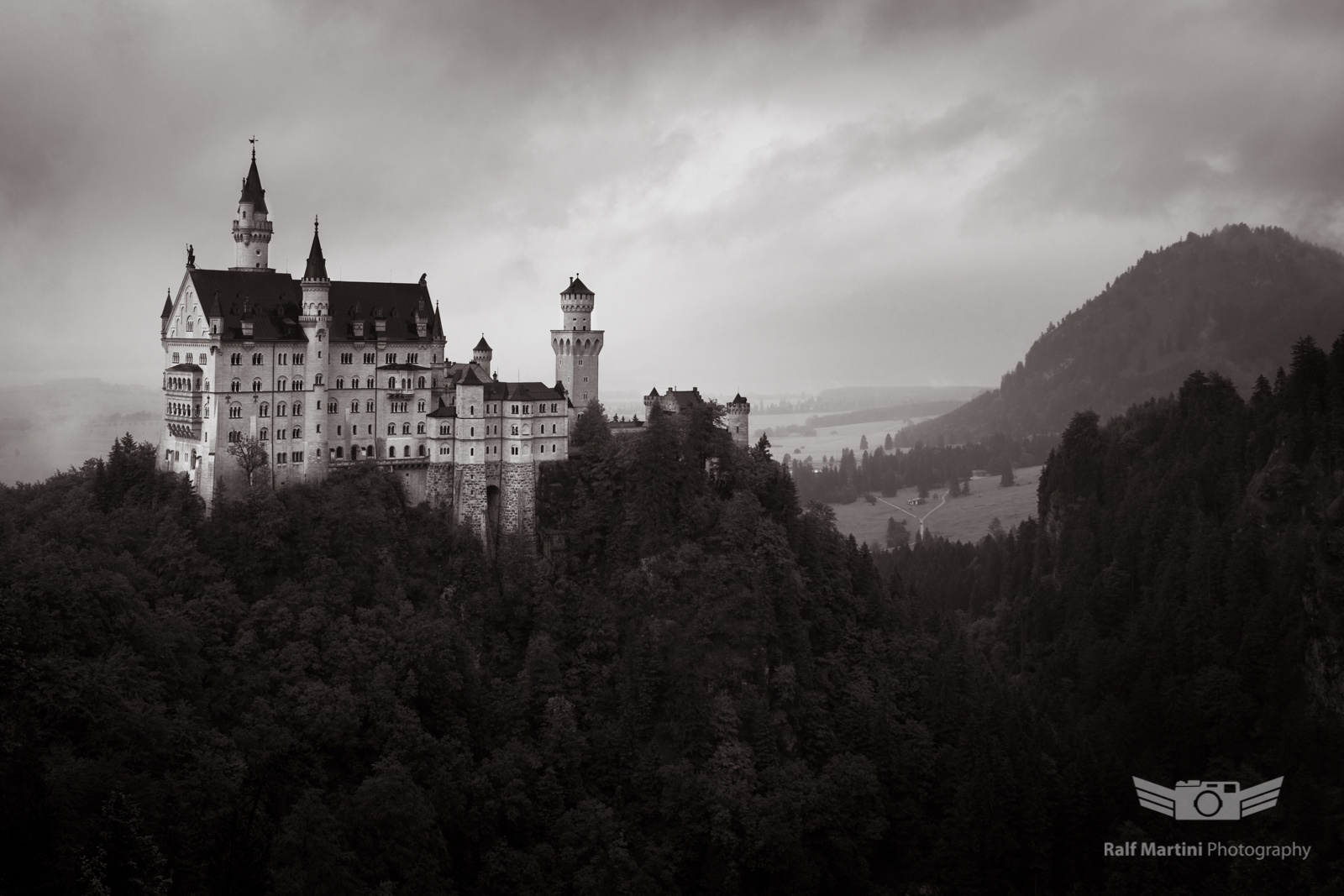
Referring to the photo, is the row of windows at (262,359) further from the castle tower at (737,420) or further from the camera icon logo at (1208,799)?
the camera icon logo at (1208,799)

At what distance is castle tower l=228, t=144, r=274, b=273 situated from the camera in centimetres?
8231

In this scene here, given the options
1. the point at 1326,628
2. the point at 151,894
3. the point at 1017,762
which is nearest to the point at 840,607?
the point at 1017,762

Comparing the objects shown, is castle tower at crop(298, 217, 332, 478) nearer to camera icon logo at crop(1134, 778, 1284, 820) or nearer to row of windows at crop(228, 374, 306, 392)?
row of windows at crop(228, 374, 306, 392)

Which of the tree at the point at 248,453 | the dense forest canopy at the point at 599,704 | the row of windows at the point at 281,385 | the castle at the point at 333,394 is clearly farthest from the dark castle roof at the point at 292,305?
the dense forest canopy at the point at 599,704

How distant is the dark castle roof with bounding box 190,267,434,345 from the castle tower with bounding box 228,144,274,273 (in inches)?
90.4

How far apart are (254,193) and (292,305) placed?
27.9 ft

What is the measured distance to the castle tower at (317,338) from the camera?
7956cm

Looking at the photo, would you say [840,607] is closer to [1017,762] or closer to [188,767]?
[1017,762]

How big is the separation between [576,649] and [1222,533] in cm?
6058

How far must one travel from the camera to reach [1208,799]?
8181 centimetres

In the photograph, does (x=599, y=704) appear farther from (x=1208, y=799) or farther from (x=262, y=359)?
(x=1208, y=799)

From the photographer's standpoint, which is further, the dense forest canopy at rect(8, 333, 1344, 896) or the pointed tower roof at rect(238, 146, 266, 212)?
the pointed tower roof at rect(238, 146, 266, 212)

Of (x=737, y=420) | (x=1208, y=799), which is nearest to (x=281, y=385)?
(x=737, y=420)

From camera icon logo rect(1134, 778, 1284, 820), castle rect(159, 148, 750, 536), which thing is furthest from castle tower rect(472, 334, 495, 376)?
camera icon logo rect(1134, 778, 1284, 820)
